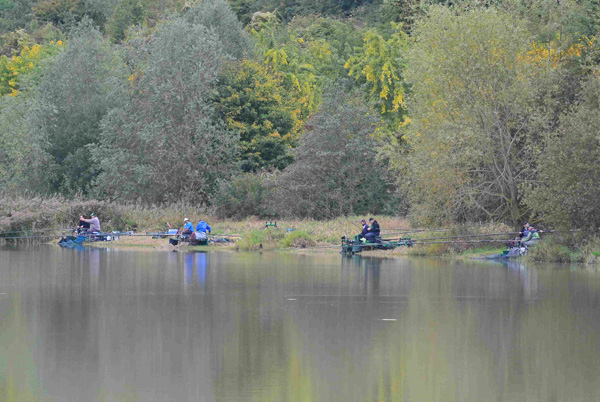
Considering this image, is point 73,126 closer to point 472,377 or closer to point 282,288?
point 282,288

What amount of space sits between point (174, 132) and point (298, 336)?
1825 inches

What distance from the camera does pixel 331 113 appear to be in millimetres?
56656

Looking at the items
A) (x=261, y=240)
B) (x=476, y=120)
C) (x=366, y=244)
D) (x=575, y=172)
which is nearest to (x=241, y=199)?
(x=261, y=240)

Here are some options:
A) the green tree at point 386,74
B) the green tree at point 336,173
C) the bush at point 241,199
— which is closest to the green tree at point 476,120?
the green tree at point 336,173

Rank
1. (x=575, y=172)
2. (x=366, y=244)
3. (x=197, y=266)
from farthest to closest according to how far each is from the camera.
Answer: (x=366, y=244)
(x=575, y=172)
(x=197, y=266)

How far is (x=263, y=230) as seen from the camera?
44625 millimetres

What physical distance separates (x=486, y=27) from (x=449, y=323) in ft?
74.2

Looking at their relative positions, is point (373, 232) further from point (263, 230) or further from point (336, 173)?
point (336, 173)

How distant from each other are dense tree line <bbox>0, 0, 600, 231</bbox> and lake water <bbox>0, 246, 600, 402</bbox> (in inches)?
385

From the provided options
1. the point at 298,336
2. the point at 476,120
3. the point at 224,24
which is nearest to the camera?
the point at 298,336

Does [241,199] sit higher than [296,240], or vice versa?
[241,199]

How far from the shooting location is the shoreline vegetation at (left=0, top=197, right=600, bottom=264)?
3484 cm

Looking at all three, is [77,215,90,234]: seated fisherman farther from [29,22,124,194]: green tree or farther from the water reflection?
[29,22,124,194]: green tree

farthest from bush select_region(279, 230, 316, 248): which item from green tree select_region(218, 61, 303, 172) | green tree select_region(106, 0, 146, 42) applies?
green tree select_region(106, 0, 146, 42)
